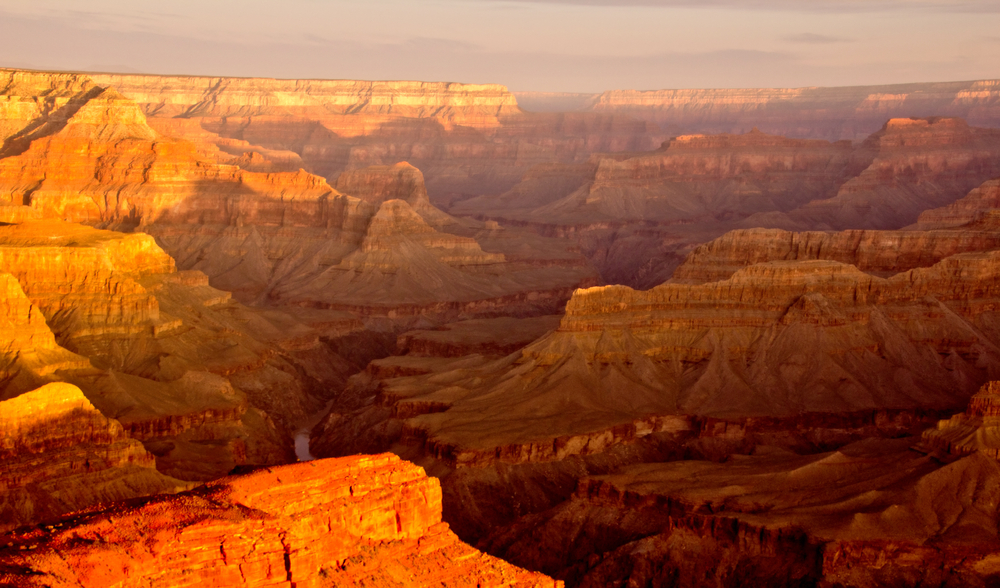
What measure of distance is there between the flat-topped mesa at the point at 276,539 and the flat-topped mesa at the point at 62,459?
25.6 metres

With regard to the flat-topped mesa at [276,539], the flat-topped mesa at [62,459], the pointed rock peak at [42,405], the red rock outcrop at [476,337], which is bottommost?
the red rock outcrop at [476,337]

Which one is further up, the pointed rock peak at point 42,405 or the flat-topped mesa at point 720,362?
the pointed rock peak at point 42,405

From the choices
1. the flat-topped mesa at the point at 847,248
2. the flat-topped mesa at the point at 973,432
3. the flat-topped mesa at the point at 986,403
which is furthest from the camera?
the flat-topped mesa at the point at 847,248

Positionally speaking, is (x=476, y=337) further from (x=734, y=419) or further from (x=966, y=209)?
(x=966, y=209)

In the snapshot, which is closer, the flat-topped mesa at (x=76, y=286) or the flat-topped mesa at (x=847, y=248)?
the flat-topped mesa at (x=76, y=286)

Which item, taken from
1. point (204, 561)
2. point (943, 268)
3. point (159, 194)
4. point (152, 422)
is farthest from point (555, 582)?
point (159, 194)

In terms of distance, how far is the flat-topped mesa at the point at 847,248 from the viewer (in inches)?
4702

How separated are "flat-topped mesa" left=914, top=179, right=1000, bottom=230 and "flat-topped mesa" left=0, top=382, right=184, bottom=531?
118258 mm

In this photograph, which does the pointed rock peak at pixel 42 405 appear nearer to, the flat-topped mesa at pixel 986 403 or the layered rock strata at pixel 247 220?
the flat-topped mesa at pixel 986 403

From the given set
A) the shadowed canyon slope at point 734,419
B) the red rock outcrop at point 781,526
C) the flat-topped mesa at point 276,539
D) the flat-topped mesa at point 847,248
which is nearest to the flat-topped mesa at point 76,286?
the shadowed canyon slope at point 734,419

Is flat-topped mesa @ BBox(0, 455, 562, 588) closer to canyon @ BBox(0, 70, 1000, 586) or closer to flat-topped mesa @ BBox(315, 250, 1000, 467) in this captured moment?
canyon @ BBox(0, 70, 1000, 586)

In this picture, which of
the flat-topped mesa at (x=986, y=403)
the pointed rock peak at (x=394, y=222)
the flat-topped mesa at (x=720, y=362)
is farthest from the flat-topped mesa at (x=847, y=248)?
the pointed rock peak at (x=394, y=222)

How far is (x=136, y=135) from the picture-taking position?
177 meters

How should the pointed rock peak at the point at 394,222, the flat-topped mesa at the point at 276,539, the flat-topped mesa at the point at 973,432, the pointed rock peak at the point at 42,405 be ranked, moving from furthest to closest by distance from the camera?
the pointed rock peak at the point at 394,222 → the flat-topped mesa at the point at 973,432 → the pointed rock peak at the point at 42,405 → the flat-topped mesa at the point at 276,539
